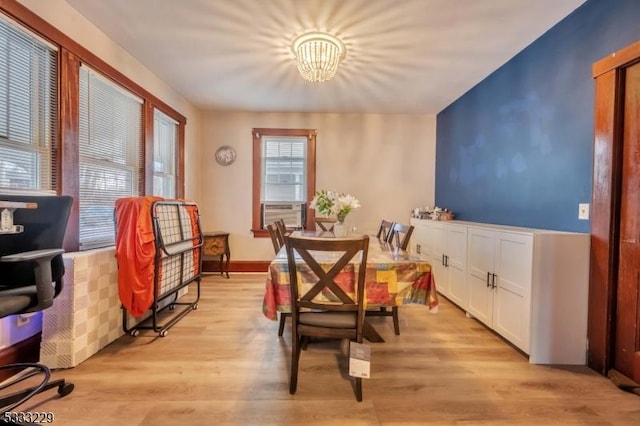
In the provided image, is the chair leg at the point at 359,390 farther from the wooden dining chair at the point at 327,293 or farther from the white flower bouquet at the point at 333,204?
the white flower bouquet at the point at 333,204

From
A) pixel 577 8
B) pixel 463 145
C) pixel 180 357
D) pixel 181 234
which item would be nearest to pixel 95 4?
pixel 181 234

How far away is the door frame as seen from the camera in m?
1.90

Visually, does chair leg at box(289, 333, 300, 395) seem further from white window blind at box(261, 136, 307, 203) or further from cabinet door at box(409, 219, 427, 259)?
white window blind at box(261, 136, 307, 203)

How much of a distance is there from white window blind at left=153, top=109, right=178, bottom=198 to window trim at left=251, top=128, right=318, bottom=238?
1.15 m

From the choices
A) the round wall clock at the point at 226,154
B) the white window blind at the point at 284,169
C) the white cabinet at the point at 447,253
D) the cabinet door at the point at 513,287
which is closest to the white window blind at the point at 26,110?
the round wall clock at the point at 226,154

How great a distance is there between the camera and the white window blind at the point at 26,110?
1812 millimetres

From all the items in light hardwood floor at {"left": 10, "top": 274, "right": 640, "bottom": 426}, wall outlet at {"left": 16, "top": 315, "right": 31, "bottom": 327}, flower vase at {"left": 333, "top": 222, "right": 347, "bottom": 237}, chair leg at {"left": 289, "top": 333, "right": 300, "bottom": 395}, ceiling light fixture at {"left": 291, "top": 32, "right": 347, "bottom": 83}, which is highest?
ceiling light fixture at {"left": 291, "top": 32, "right": 347, "bottom": 83}

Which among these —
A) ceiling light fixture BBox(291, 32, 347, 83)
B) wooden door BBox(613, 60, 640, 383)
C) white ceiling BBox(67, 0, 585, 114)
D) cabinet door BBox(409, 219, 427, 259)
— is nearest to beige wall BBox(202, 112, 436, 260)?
cabinet door BBox(409, 219, 427, 259)

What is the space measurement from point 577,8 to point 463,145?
5.97ft

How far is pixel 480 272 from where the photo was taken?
109 inches

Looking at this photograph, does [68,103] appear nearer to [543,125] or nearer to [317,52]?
[317,52]

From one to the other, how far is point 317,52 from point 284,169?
8.02ft

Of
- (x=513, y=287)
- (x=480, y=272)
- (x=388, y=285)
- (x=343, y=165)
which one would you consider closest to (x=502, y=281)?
(x=513, y=287)

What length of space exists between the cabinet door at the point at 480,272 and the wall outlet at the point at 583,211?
60 centimetres
